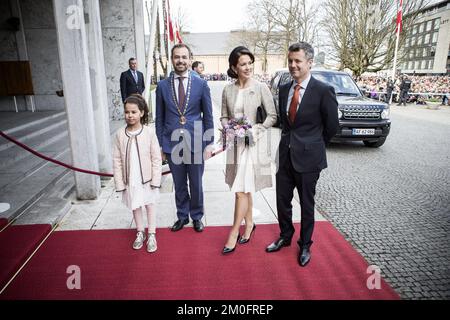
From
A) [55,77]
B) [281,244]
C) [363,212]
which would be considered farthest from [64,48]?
[55,77]

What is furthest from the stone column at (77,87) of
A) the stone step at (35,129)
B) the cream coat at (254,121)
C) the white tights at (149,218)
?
the stone step at (35,129)

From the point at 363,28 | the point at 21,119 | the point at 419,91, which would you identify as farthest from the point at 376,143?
the point at 363,28

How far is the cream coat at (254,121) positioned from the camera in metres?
3.30

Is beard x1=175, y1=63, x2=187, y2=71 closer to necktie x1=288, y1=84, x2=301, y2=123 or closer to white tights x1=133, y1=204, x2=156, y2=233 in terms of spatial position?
necktie x1=288, y1=84, x2=301, y2=123

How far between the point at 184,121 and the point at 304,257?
1.98 meters

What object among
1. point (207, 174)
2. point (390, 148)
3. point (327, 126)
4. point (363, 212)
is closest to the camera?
point (327, 126)

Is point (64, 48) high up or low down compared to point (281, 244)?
up

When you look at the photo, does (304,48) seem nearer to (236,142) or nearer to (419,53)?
(236,142)

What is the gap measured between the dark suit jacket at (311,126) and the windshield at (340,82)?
21.4 ft

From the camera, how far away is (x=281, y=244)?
11.7 ft

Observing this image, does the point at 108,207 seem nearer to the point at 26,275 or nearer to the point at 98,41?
the point at 26,275

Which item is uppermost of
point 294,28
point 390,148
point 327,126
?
point 294,28

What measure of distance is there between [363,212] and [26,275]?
425 cm

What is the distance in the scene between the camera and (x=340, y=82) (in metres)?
9.41
